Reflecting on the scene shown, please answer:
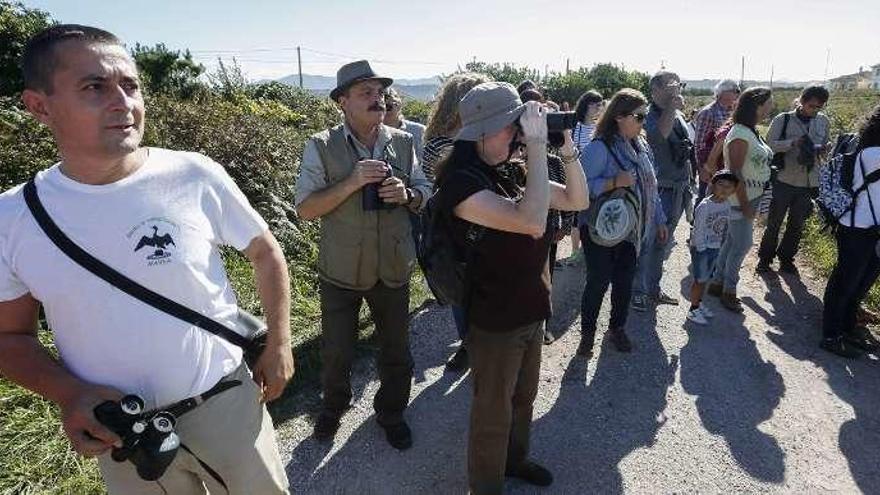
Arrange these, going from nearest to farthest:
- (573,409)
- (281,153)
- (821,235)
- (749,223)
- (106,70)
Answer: (106,70) < (573,409) < (749,223) < (821,235) < (281,153)

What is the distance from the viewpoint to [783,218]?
5773mm

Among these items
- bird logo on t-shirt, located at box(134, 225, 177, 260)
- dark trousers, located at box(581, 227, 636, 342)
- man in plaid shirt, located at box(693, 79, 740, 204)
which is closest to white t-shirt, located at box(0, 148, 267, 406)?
bird logo on t-shirt, located at box(134, 225, 177, 260)

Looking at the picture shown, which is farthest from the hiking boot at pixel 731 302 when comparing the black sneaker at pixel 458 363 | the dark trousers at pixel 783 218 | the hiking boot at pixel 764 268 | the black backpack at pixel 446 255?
the black backpack at pixel 446 255

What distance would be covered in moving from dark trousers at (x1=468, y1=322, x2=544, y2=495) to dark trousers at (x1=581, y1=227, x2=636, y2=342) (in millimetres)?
1669

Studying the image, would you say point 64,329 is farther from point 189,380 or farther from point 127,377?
point 189,380

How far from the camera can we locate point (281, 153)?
7.38 meters

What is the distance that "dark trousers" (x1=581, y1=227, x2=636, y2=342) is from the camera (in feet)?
13.6

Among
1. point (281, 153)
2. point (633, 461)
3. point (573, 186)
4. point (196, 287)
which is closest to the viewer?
point (196, 287)

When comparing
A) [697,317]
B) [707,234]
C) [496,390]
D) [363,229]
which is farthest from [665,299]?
[363,229]

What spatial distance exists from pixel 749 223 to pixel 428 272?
3.68m

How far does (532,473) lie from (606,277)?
178 cm

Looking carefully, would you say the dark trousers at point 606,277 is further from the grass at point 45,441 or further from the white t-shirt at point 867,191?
the grass at point 45,441

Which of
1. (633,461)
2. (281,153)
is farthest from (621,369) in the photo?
(281,153)

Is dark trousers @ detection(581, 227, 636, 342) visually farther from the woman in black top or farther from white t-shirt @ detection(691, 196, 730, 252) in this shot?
the woman in black top
